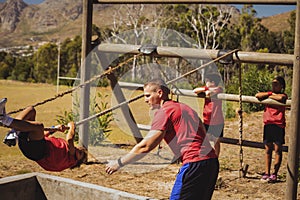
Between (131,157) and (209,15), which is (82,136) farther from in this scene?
(209,15)

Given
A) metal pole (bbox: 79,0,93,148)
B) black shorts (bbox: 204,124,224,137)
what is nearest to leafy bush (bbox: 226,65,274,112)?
black shorts (bbox: 204,124,224,137)

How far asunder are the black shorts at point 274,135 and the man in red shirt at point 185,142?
2632mm

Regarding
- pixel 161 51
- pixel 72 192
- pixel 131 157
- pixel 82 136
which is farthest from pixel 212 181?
pixel 82 136

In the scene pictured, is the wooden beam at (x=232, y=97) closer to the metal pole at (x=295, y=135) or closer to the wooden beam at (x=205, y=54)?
the wooden beam at (x=205, y=54)

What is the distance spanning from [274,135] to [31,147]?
11.6 feet

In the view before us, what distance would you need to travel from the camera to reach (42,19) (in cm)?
14825

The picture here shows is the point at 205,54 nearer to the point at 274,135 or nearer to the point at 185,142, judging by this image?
the point at 274,135

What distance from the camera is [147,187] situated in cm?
603

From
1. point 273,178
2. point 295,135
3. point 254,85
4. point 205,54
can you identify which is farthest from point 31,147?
point 254,85

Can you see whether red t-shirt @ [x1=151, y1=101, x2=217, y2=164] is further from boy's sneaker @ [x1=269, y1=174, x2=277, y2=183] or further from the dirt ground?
boy's sneaker @ [x1=269, y1=174, x2=277, y2=183]

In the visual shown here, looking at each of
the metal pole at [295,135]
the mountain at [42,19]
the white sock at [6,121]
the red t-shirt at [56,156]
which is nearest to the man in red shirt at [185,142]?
the red t-shirt at [56,156]

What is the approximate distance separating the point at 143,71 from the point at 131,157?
26.7 m

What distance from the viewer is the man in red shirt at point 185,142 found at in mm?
3537

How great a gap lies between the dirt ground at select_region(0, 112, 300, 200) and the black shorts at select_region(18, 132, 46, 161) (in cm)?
199
